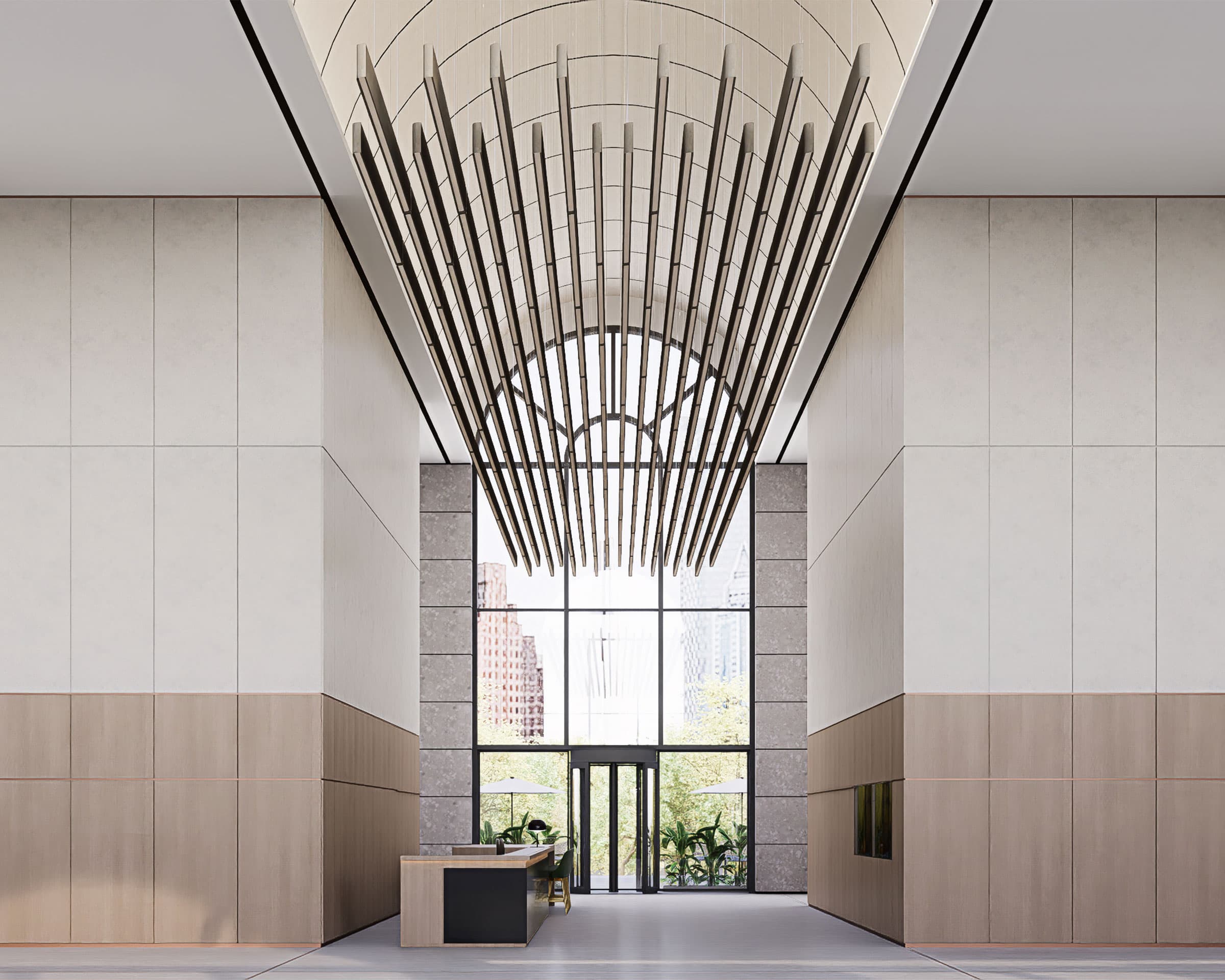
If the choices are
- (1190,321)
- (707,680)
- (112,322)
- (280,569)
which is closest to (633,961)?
(280,569)

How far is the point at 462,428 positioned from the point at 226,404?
14.1 ft

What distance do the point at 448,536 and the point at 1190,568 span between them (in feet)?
44.9

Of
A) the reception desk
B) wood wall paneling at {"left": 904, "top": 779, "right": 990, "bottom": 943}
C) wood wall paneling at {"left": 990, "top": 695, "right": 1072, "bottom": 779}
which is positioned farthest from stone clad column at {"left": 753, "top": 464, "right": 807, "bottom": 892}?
the reception desk

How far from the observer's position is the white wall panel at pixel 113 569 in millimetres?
11125

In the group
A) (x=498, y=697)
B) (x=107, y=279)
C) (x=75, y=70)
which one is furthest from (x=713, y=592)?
(x=75, y=70)

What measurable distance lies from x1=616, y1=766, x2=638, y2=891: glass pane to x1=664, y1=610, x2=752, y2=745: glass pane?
865 millimetres

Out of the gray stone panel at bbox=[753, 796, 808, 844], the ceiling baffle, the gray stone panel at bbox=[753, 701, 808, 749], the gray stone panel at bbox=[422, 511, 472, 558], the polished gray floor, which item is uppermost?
the ceiling baffle

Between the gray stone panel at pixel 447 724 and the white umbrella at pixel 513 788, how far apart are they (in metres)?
0.72

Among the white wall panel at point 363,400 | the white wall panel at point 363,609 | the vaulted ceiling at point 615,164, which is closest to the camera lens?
the vaulted ceiling at point 615,164

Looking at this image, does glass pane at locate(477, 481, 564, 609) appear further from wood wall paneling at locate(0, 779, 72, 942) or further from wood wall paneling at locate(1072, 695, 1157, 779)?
wood wall paneling at locate(1072, 695, 1157, 779)

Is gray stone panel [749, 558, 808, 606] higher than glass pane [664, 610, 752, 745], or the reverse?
gray stone panel [749, 558, 808, 606]

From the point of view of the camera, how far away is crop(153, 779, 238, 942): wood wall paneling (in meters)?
10.9

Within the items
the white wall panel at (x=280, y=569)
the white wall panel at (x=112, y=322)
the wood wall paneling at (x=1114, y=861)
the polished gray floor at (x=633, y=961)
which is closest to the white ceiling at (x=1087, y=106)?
the wood wall paneling at (x=1114, y=861)

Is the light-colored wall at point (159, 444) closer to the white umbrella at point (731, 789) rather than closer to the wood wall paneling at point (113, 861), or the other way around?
the wood wall paneling at point (113, 861)
